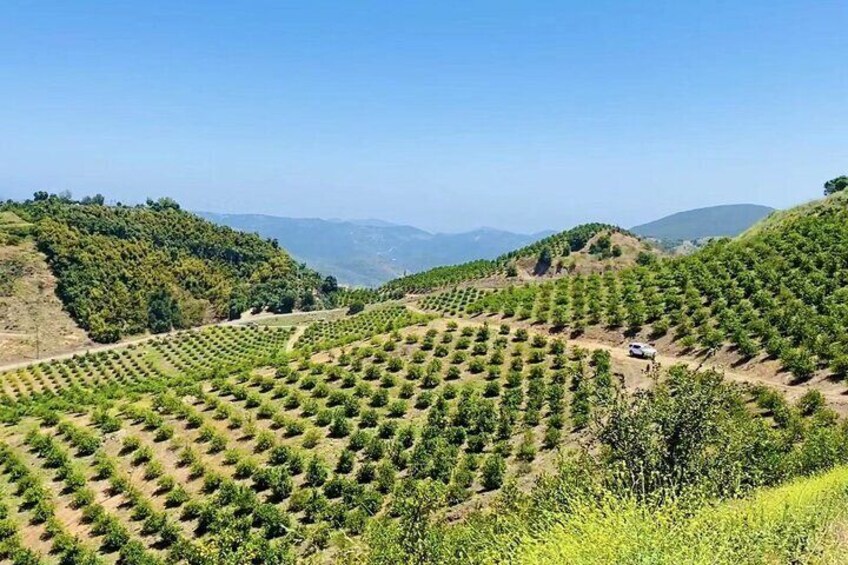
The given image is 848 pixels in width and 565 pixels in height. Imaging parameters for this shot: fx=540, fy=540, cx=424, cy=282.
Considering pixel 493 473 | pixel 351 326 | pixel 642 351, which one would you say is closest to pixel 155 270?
pixel 351 326

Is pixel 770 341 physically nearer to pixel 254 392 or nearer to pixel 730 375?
pixel 730 375

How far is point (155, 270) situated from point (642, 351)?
4567 inches

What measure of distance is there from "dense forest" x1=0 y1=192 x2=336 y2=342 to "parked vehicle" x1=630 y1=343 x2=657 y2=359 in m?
88.5

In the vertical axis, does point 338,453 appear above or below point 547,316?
below

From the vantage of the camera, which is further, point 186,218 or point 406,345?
point 186,218

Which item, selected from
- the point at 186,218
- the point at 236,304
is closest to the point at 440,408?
the point at 236,304

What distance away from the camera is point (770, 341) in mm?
32625

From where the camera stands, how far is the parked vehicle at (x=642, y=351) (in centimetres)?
3616

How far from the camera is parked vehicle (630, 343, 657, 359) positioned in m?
36.2

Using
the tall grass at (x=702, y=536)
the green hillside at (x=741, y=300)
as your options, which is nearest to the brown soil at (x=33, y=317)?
the green hillside at (x=741, y=300)

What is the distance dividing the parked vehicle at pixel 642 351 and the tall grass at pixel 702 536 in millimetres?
24184

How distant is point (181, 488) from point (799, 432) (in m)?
28.1

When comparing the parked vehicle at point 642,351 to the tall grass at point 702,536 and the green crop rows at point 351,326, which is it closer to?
the tall grass at point 702,536

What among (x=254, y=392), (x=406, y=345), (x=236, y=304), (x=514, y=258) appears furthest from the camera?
(x=236, y=304)
